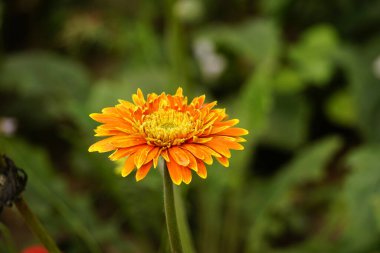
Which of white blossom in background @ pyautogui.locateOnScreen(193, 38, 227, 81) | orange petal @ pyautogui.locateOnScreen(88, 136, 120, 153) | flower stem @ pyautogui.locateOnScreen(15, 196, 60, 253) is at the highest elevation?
white blossom in background @ pyautogui.locateOnScreen(193, 38, 227, 81)

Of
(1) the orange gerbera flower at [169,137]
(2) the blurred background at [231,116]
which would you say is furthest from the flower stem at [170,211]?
(2) the blurred background at [231,116]

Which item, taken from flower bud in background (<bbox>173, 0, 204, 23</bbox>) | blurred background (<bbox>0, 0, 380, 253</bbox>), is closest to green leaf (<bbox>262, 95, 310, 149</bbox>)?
blurred background (<bbox>0, 0, 380, 253</bbox>)

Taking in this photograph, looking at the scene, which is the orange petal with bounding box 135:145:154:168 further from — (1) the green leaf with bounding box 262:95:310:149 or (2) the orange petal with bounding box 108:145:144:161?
(1) the green leaf with bounding box 262:95:310:149

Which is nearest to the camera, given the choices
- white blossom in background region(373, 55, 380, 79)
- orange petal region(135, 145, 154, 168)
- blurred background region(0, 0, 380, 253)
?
orange petal region(135, 145, 154, 168)

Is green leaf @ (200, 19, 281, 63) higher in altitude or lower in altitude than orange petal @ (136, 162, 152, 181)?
higher

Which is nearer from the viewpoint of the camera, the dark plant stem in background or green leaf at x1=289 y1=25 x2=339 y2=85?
the dark plant stem in background

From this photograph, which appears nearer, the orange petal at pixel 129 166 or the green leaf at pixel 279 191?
the orange petal at pixel 129 166

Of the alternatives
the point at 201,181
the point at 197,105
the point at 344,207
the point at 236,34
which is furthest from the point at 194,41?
the point at 197,105

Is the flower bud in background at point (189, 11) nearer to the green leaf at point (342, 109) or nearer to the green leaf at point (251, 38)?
the green leaf at point (251, 38)
